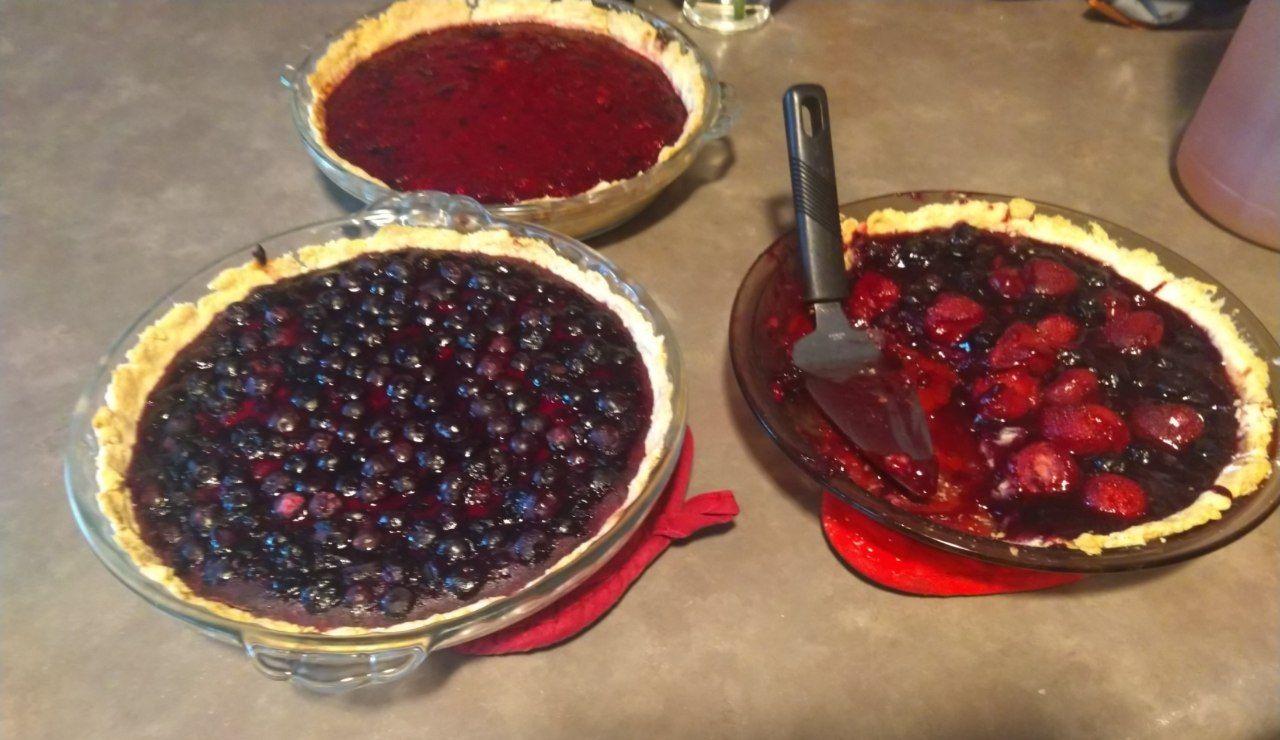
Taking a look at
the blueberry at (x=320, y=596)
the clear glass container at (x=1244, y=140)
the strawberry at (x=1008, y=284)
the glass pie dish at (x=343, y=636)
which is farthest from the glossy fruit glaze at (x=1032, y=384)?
the blueberry at (x=320, y=596)

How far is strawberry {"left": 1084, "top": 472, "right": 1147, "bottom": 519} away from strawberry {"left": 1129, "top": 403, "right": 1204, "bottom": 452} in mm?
113

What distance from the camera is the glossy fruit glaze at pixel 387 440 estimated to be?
1.12 metres

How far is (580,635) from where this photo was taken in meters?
1.27

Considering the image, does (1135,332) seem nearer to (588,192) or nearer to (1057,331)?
(1057,331)

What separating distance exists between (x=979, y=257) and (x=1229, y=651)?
724mm

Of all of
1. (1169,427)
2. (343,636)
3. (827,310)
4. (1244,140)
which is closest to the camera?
(343,636)

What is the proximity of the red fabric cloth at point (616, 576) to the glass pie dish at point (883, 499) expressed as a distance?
0.20 metres

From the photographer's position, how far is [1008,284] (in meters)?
1.45

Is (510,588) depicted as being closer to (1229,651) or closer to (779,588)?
(779,588)

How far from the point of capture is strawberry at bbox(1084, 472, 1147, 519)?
1.16 meters

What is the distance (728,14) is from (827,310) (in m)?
1.46

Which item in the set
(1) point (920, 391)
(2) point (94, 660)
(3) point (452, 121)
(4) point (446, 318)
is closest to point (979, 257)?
(1) point (920, 391)

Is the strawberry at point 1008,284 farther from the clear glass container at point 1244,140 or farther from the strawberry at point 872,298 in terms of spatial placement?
the clear glass container at point 1244,140

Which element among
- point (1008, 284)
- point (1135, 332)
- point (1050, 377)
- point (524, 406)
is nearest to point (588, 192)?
point (524, 406)
